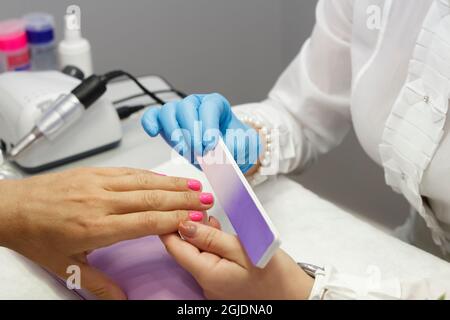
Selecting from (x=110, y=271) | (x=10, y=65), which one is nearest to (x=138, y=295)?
(x=110, y=271)

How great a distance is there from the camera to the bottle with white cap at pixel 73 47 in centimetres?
91

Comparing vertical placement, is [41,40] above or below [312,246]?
above

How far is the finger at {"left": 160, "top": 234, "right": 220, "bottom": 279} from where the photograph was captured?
54 cm

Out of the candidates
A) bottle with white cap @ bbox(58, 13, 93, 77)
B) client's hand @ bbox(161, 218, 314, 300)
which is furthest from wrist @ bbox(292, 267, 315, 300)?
bottle with white cap @ bbox(58, 13, 93, 77)

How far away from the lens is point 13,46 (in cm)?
90

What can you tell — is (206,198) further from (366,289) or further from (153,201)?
(366,289)

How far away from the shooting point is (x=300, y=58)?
34.3 inches

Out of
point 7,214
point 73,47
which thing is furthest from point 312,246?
point 73,47

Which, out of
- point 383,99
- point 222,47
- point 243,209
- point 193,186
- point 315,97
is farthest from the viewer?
point 222,47

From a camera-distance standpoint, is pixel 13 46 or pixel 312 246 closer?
pixel 312 246

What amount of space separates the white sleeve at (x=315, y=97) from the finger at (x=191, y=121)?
16 centimetres

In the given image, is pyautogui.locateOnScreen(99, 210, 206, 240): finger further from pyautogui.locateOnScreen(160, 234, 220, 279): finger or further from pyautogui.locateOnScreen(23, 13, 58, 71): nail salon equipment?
pyautogui.locateOnScreen(23, 13, 58, 71): nail salon equipment

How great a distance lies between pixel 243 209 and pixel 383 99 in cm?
31
